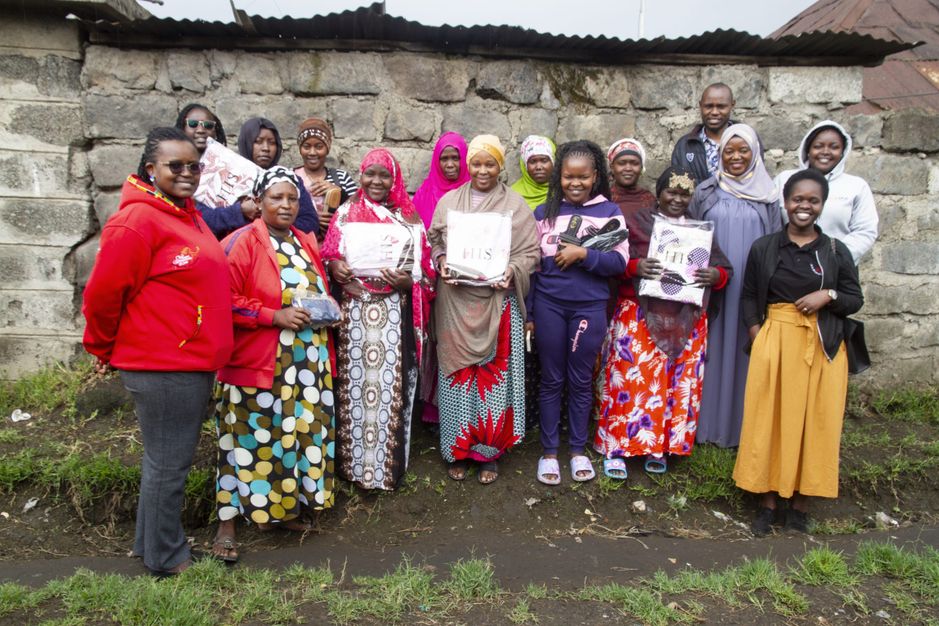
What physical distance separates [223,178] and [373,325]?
117 centimetres

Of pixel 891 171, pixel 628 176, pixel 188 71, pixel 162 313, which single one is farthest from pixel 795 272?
pixel 188 71

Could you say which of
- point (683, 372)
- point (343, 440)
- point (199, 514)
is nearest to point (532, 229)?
point (683, 372)

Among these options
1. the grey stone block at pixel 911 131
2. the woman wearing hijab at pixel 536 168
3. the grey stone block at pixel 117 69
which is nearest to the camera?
the woman wearing hijab at pixel 536 168

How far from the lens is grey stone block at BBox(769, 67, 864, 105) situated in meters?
4.99

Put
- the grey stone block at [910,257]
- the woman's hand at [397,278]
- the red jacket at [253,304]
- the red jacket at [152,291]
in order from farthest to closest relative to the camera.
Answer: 1. the grey stone block at [910,257]
2. the woman's hand at [397,278]
3. the red jacket at [253,304]
4. the red jacket at [152,291]

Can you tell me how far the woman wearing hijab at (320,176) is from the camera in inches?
156

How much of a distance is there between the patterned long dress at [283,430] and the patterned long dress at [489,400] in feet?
2.57

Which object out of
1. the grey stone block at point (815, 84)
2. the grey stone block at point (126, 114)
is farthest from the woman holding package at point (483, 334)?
the grey stone block at point (815, 84)

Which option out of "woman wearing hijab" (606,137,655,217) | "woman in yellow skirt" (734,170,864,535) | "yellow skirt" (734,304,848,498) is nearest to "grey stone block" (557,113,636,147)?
"woman wearing hijab" (606,137,655,217)

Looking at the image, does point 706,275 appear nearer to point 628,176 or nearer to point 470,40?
point 628,176

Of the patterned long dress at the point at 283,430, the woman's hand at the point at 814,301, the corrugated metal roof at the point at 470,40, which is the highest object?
the corrugated metal roof at the point at 470,40

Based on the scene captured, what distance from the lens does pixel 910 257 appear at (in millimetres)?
5242

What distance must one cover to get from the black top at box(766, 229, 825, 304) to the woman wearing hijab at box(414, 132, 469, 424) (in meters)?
1.99

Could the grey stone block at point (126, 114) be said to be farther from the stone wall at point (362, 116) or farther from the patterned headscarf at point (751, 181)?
the patterned headscarf at point (751, 181)
